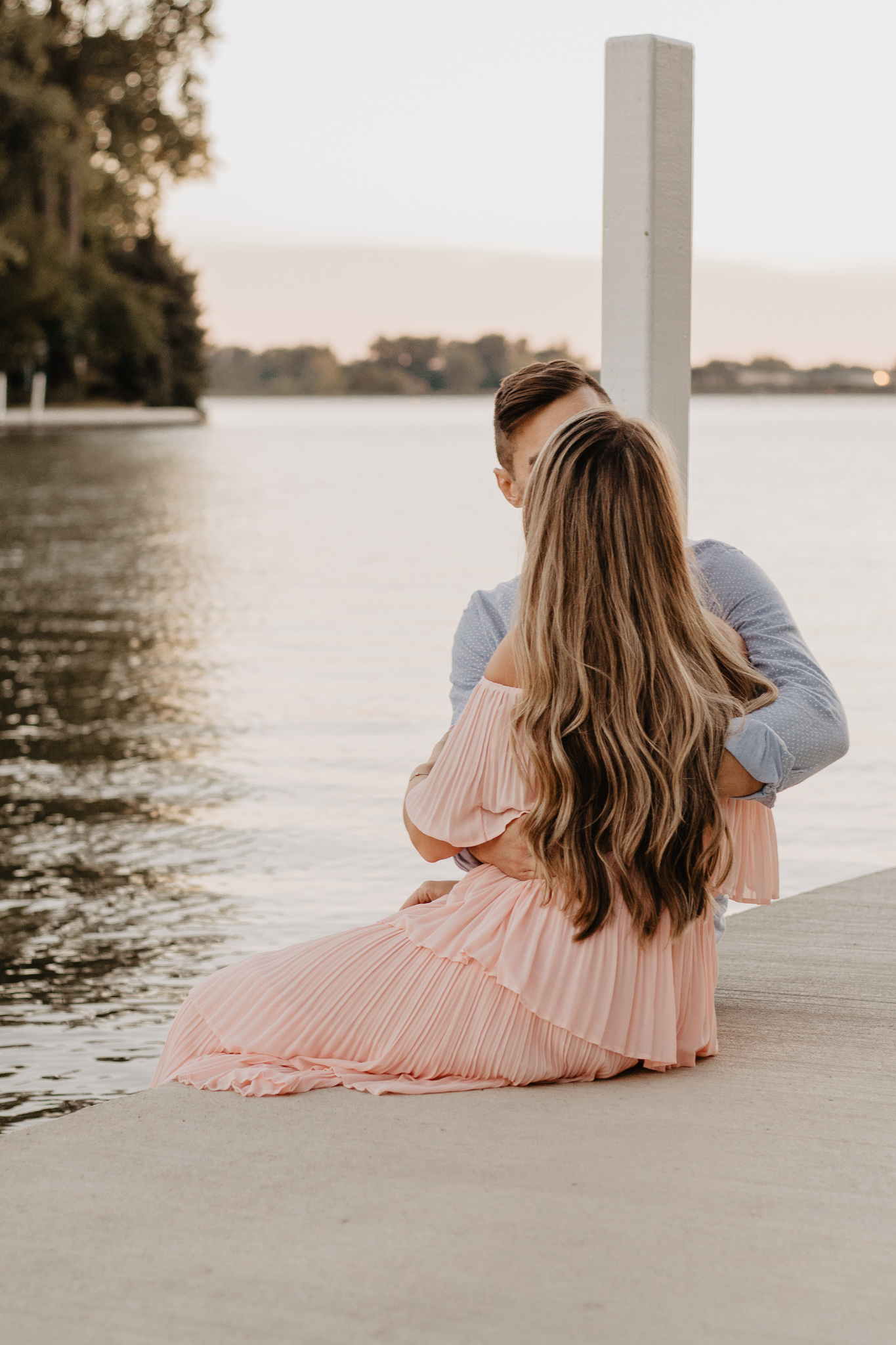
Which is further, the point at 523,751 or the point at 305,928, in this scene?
the point at 305,928

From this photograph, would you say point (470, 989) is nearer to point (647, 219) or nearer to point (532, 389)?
point (532, 389)

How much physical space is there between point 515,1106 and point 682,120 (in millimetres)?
2391

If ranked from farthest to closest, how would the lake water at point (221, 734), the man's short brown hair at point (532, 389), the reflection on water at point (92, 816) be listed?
the lake water at point (221, 734) < the reflection on water at point (92, 816) < the man's short brown hair at point (532, 389)

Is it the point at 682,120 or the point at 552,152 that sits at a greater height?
the point at 552,152

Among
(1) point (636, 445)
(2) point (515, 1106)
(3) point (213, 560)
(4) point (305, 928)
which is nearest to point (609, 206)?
(1) point (636, 445)

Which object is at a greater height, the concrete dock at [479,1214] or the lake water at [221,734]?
the concrete dock at [479,1214]

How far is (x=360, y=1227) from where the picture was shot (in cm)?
232

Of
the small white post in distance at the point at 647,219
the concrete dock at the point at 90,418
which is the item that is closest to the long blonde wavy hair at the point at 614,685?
the small white post in distance at the point at 647,219

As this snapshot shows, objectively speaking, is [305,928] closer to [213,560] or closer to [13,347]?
[213,560]

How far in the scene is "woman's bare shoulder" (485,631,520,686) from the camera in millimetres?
2656

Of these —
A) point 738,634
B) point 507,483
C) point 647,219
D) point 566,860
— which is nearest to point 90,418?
point 647,219

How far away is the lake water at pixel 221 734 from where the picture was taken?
215 inches

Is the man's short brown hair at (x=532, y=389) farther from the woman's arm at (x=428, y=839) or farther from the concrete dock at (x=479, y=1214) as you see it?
the concrete dock at (x=479, y=1214)

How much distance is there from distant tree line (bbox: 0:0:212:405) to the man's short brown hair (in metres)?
52.8
